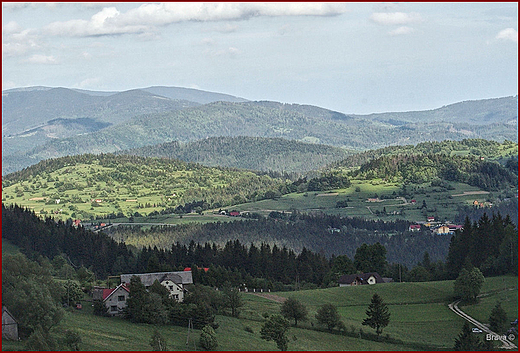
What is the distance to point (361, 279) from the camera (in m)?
135

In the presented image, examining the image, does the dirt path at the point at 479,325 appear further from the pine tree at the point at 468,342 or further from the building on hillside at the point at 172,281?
the building on hillside at the point at 172,281

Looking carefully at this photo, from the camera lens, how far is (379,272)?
14625cm

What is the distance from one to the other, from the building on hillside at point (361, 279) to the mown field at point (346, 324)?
10839 mm

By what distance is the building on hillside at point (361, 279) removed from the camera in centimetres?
13462

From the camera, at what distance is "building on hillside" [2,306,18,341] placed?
211 feet

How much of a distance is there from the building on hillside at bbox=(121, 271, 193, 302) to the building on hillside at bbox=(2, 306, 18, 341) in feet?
119

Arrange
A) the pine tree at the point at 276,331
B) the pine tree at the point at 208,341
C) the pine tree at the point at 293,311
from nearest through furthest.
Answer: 1. the pine tree at the point at 208,341
2. the pine tree at the point at 276,331
3. the pine tree at the point at 293,311

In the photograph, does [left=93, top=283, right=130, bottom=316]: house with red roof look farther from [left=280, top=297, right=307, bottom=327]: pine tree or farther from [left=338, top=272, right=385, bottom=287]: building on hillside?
[left=338, top=272, right=385, bottom=287]: building on hillside

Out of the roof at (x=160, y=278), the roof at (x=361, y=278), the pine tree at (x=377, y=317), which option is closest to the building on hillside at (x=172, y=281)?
the roof at (x=160, y=278)

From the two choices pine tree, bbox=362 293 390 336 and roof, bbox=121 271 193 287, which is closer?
pine tree, bbox=362 293 390 336

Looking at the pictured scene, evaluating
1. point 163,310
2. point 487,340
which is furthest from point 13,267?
point 487,340

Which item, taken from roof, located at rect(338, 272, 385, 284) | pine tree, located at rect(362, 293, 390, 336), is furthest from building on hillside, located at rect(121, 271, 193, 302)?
roof, located at rect(338, 272, 385, 284)

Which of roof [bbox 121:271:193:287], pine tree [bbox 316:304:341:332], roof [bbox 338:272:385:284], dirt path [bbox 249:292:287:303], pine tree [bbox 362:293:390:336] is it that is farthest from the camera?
roof [bbox 338:272:385:284]

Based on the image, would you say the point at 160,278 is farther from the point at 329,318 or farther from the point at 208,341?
the point at 208,341
